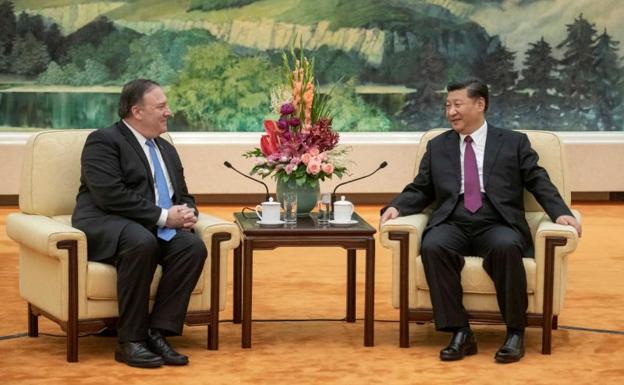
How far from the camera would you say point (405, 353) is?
5172 millimetres

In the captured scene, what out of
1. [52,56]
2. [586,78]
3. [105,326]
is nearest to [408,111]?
[586,78]

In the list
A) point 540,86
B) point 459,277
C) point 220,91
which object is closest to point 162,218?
point 459,277

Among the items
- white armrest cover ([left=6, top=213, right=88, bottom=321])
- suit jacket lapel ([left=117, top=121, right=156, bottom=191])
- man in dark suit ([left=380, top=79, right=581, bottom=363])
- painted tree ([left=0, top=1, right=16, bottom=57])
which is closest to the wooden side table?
man in dark suit ([left=380, top=79, right=581, bottom=363])

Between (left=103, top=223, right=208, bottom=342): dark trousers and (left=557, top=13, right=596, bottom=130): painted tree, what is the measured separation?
754 cm

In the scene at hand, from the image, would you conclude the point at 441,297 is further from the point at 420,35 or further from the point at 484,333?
the point at 420,35

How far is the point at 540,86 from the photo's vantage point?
1191 cm

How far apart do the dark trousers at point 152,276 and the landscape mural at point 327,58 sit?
6.34m

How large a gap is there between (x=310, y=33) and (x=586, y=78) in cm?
282

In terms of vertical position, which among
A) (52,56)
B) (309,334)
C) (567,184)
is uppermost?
(52,56)

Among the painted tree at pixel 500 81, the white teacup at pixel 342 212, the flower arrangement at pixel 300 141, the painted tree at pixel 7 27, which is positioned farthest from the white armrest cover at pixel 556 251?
the painted tree at pixel 7 27

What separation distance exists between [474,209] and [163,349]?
157 centimetres

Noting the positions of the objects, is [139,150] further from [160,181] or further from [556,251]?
[556,251]

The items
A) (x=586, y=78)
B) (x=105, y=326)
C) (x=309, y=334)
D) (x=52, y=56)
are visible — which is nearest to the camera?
(x=105, y=326)

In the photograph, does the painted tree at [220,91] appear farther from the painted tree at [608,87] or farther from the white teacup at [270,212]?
the white teacup at [270,212]
